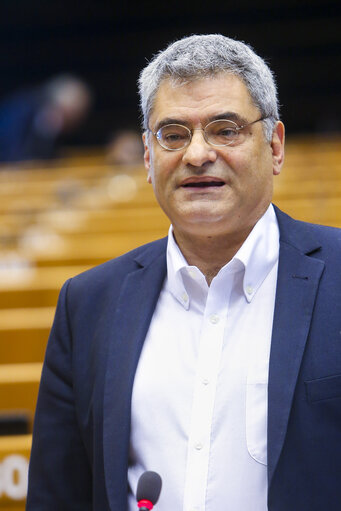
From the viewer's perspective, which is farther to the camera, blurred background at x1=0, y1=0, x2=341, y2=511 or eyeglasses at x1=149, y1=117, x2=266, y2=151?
blurred background at x1=0, y1=0, x2=341, y2=511

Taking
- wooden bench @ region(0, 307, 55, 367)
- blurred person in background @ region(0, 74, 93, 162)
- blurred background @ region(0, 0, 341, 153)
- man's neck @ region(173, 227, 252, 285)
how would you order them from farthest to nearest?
blurred background @ region(0, 0, 341, 153), blurred person in background @ region(0, 74, 93, 162), wooden bench @ region(0, 307, 55, 367), man's neck @ region(173, 227, 252, 285)

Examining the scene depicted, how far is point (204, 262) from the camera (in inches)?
24.5

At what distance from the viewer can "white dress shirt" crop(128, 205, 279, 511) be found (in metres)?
0.55

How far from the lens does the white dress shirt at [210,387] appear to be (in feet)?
1.80

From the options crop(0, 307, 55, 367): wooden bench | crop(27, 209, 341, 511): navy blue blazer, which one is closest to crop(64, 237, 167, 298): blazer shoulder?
crop(27, 209, 341, 511): navy blue blazer

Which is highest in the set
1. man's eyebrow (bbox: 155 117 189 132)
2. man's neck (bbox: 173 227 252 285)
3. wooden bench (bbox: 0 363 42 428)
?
man's eyebrow (bbox: 155 117 189 132)

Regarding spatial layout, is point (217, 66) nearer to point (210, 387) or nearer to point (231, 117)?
point (231, 117)

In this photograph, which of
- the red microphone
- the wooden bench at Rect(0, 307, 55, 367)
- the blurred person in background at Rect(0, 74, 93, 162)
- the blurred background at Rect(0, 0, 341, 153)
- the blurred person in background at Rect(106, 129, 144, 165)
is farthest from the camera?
the blurred background at Rect(0, 0, 341, 153)

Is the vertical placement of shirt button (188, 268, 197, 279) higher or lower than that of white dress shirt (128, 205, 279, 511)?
higher

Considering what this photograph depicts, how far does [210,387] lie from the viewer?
0.57 m

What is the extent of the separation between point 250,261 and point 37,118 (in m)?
1.97

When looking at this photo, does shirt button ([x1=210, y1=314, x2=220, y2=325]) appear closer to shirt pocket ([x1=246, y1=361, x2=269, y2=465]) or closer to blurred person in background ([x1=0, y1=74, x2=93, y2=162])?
shirt pocket ([x1=246, y1=361, x2=269, y2=465])

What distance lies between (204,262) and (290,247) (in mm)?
73

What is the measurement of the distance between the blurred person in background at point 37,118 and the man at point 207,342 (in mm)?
1889
